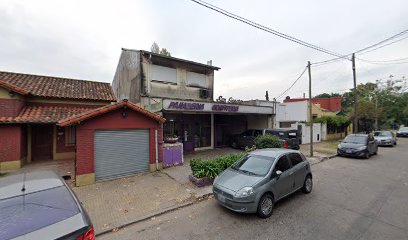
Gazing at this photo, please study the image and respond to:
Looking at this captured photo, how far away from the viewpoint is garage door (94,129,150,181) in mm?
7996

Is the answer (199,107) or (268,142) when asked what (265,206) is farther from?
(199,107)

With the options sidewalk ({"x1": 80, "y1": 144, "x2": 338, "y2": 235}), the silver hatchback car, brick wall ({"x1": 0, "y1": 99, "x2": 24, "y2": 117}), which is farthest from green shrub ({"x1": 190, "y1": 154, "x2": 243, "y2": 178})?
brick wall ({"x1": 0, "y1": 99, "x2": 24, "y2": 117})

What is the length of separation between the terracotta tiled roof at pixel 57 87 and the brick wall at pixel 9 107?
2.25 feet

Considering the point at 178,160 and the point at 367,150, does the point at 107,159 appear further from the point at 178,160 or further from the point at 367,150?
the point at 367,150

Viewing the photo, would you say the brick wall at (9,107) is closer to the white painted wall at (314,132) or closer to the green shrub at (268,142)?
the green shrub at (268,142)

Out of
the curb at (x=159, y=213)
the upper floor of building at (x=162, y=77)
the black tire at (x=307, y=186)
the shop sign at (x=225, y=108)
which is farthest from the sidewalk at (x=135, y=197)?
the upper floor of building at (x=162, y=77)

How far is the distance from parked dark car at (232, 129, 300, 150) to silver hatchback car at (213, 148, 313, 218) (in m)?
6.66

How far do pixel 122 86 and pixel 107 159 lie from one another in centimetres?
1090

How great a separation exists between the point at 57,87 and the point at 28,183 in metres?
12.4

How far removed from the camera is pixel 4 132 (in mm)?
9547

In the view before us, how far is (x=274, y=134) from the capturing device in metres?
13.9

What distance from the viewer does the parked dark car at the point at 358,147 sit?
12.6 m

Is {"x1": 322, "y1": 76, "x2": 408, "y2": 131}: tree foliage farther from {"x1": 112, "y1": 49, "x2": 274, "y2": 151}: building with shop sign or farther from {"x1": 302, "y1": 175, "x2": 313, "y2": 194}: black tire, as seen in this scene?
{"x1": 302, "y1": 175, "x2": 313, "y2": 194}: black tire

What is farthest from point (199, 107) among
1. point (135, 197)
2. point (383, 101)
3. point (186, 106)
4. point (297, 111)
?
point (383, 101)
